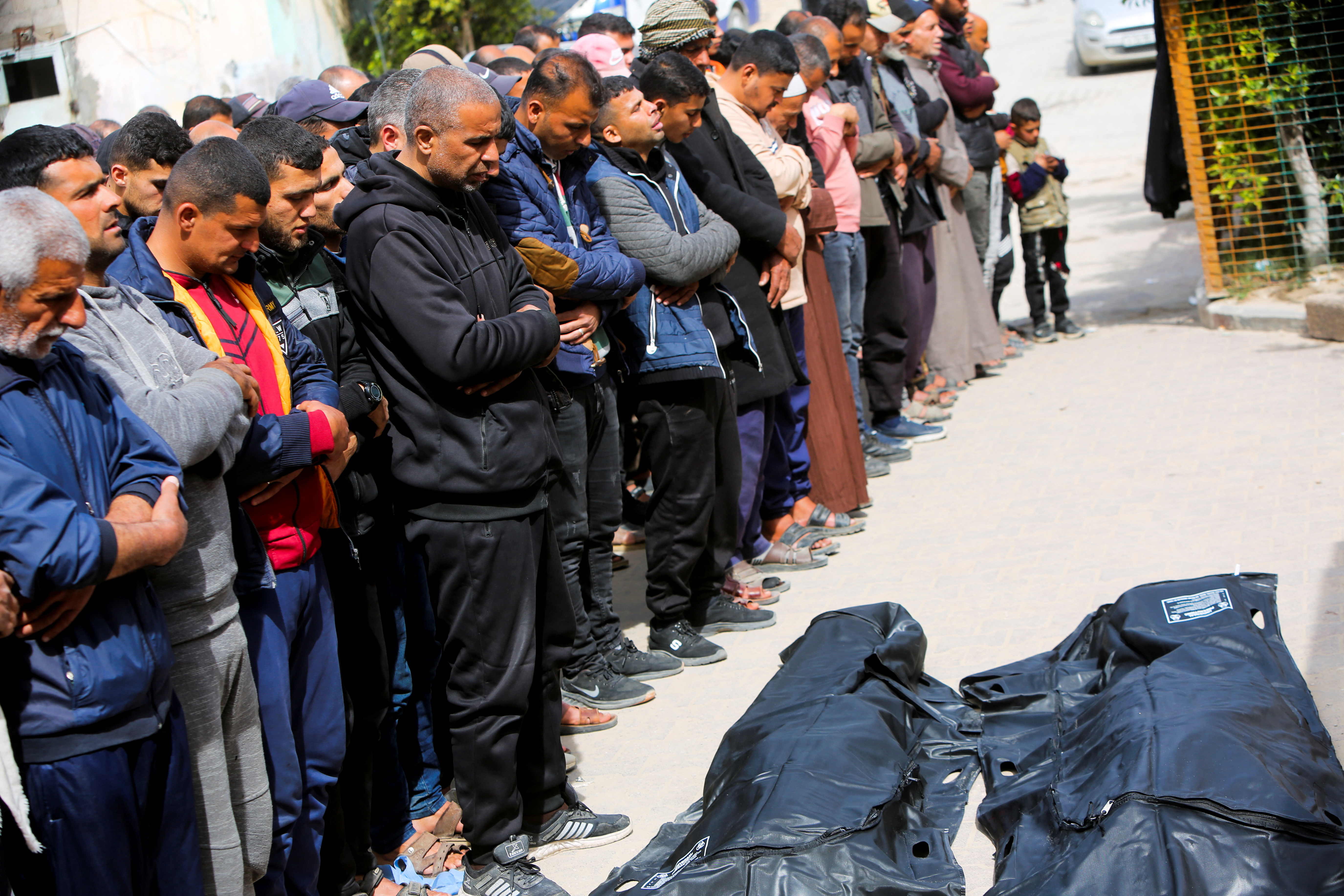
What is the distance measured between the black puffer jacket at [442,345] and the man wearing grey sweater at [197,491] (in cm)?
61

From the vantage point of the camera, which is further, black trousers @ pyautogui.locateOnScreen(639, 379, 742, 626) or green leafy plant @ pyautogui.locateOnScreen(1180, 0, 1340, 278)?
green leafy plant @ pyautogui.locateOnScreen(1180, 0, 1340, 278)

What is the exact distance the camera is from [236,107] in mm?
6129

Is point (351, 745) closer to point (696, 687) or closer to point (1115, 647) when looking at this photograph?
point (696, 687)

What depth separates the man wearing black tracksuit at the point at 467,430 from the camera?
3.37 m

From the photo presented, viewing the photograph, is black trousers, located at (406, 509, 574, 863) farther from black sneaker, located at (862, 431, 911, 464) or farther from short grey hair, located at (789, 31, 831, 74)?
black sneaker, located at (862, 431, 911, 464)

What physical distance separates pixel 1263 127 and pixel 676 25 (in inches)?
208

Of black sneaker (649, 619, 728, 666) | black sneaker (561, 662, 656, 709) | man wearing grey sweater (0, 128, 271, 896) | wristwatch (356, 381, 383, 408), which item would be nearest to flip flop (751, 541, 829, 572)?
black sneaker (649, 619, 728, 666)

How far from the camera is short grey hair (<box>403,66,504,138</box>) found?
338cm

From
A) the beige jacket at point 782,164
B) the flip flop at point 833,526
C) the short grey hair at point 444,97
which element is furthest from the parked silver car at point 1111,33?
the short grey hair at point 444,97

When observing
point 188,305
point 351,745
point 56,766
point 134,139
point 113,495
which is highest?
point 134,139

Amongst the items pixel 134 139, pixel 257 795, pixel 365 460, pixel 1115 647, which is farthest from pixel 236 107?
pixel 1115 647

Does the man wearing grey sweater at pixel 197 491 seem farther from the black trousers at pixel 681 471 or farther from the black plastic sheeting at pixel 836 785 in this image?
the black trousers at pixel 681 471

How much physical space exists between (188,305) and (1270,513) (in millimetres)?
4758

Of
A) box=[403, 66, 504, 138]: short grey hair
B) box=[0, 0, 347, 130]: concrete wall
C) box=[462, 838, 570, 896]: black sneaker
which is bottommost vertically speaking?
box=[462, 838, 570, 896]: black sneaker
